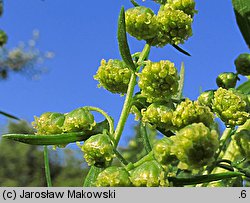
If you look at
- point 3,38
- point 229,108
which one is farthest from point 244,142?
point 3,38

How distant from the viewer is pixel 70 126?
3.63ft

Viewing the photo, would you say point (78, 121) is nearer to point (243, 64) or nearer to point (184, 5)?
point (184, 5)

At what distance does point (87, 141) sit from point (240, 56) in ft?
1.91

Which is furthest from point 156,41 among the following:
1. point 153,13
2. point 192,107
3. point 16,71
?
point 16,71

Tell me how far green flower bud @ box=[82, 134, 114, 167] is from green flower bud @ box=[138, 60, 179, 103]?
0.14 metres

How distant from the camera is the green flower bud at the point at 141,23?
1.14m

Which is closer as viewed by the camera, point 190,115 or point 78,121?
point 190,115

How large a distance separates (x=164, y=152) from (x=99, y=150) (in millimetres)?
133

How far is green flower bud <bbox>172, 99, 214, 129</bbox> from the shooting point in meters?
0.99

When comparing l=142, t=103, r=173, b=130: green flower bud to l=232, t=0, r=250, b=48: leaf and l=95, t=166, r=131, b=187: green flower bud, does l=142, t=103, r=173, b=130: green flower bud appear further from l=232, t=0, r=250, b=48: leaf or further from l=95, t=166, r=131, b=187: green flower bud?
l=232, t=0, r=250, b=48: leaf

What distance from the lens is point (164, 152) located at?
0.95m

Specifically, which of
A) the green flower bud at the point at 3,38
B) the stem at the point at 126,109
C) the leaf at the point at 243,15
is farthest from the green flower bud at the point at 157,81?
the green flower bud at the point at 3,38

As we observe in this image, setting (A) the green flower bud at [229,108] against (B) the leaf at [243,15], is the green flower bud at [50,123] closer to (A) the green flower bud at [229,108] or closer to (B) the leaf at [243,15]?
(A) the green flower bud at [229,108]
